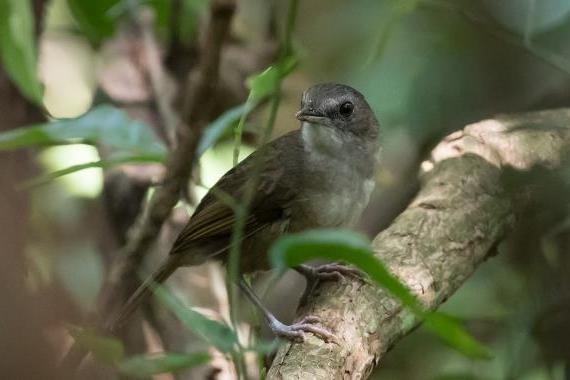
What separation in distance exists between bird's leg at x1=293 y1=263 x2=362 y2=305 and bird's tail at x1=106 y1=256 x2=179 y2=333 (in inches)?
19.0

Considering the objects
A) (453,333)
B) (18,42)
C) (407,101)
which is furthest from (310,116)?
(453,333)

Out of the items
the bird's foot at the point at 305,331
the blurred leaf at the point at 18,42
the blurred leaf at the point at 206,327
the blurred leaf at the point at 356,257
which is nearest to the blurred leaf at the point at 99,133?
the blurred leaf at the point at 18,42

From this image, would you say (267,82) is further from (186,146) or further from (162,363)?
(162,363)

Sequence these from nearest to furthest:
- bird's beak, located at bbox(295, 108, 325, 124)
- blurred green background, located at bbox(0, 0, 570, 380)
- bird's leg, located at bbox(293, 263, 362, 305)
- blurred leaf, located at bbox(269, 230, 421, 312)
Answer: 1. blurred leaf, located at bbox(269, 230, 421, 312)
2. bird's leg, located at bbox(293, 263, 362, 305)
3. blurred green background, located at bbox(0, 0, 570, 380)
4. bird's beak, located at bbox(295, 108, 325, 124)

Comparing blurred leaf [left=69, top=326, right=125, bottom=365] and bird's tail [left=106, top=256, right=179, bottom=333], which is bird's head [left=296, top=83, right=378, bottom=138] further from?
blurred leaf [left=69, top=326, right=125, bottom=365]

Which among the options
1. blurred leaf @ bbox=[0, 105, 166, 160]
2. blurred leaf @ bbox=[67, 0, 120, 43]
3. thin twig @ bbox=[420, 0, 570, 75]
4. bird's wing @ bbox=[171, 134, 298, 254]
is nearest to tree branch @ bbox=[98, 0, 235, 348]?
blurred leaf @ bbox=[0, 105, 166, 160]

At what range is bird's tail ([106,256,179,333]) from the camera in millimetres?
2756

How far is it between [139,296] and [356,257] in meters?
1.88

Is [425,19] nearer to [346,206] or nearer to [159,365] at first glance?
[346,206]

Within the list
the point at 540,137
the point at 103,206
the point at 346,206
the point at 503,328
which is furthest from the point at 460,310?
the point at 103,206

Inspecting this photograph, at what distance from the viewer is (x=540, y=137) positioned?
3111 millimetres

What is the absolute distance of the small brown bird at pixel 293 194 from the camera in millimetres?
2777

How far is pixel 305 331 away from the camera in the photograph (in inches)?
86.7

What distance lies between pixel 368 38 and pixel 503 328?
3.87ft
